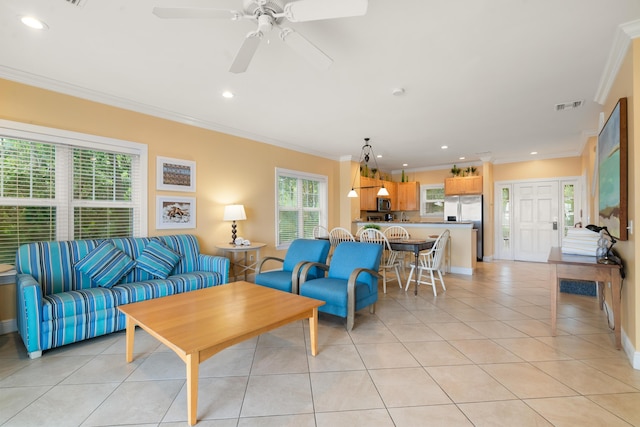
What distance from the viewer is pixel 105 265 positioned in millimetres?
3008

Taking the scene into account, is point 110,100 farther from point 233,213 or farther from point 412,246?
point 412,246

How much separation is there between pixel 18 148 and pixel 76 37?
1476mm

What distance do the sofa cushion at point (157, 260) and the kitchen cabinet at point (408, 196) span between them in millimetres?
6610

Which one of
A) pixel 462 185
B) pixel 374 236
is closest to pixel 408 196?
pixel 462 185

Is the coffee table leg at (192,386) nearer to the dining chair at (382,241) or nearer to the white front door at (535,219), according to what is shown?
the dining chair at (382,241)

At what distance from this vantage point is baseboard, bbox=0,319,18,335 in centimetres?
284

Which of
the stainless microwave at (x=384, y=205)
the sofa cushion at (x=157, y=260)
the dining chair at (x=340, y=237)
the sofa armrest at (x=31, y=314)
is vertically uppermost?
the stainless microwave at (x=384, y=205)

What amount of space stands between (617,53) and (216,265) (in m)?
4.51

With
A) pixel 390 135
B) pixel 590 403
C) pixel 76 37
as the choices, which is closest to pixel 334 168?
pixel 390 135

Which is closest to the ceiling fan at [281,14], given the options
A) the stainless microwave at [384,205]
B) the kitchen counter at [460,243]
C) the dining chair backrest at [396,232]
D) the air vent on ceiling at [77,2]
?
the air vent on ceiling at [77,2]

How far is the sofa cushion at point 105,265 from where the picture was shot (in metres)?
2.95

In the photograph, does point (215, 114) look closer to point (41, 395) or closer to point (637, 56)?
point (41, 395)

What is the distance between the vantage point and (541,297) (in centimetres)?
405

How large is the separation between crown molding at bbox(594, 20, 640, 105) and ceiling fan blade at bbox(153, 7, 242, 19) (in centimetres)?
284
